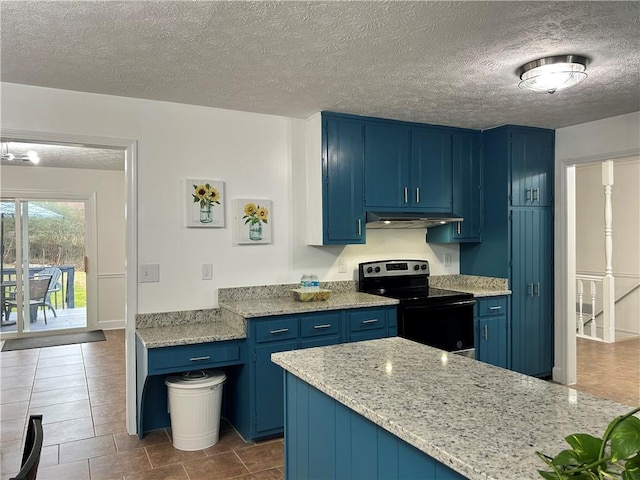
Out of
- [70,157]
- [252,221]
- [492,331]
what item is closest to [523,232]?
[492,331]

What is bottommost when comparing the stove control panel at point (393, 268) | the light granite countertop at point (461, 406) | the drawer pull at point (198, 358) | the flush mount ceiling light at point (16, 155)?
the drawer pull at point (198, 358)

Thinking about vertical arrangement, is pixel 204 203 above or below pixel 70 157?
below

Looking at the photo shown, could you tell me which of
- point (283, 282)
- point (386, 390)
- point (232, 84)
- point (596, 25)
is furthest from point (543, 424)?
point (283, 282)

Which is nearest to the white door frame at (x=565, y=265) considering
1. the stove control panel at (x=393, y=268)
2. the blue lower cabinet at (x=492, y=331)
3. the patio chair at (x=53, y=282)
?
the blue lower cabinet at (x=492, y=331)

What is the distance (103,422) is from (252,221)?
6.11 ft

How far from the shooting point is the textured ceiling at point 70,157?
550 centimetres

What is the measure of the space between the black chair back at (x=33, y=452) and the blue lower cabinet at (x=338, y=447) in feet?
2.83

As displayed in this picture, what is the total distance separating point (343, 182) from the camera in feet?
12.8

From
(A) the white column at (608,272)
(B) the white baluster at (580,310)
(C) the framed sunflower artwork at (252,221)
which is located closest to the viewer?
(C) the framed sunflower artwork at (252,221)

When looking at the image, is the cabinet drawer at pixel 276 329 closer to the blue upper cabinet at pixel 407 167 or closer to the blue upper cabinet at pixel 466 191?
the blue upper cabinet at pixel 407 167

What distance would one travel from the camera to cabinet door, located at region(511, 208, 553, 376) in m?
4.39

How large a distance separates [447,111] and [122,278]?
562 cm

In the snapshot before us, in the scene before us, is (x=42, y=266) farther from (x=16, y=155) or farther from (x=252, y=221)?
(x=252, y=221)

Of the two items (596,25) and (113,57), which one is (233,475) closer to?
(113,57)
